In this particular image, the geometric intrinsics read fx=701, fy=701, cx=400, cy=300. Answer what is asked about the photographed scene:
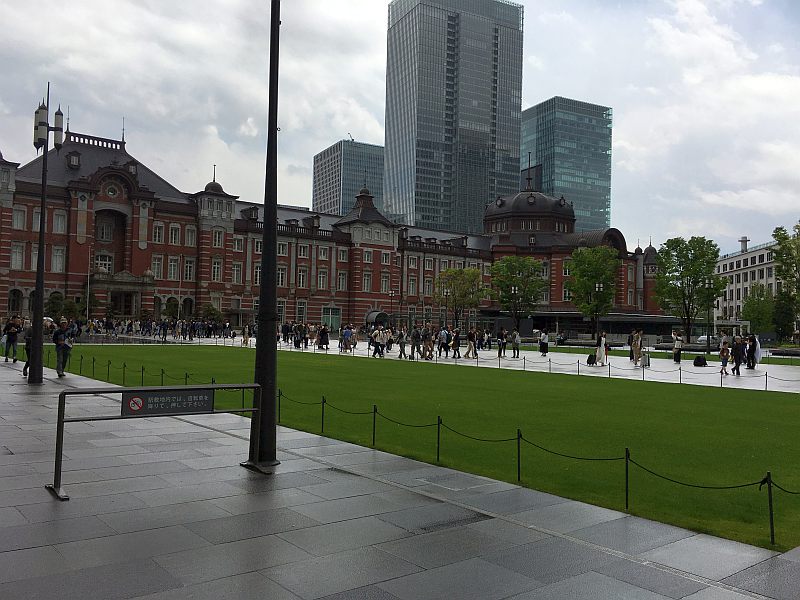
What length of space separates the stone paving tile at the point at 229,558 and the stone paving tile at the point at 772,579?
3521 mm

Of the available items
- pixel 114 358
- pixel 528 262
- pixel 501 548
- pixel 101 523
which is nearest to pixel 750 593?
pixel 501 548

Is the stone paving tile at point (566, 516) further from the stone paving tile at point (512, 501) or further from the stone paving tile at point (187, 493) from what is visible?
the stone paving tile at point (187, 493)

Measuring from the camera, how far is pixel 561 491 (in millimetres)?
8414

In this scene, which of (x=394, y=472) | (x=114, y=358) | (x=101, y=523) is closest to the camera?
(x=101, y=523)

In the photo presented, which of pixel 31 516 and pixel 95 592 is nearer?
pixel 95 592

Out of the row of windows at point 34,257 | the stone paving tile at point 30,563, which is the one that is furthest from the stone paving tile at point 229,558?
the row of windows at point 34,257

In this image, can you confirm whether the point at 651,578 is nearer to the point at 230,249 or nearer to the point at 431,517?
the point at 431,517

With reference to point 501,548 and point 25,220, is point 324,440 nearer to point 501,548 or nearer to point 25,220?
point 501,548

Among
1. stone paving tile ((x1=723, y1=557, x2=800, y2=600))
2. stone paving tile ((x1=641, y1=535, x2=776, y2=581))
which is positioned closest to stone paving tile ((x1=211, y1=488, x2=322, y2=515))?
stone paving tile ((x1=641, y1=535, x2=776, y2=581))

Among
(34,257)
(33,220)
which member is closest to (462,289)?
(34,257)

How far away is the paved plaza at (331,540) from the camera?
532cm

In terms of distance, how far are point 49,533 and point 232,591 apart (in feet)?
7.58

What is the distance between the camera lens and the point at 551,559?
19.7ft

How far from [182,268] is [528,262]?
38956 mm
